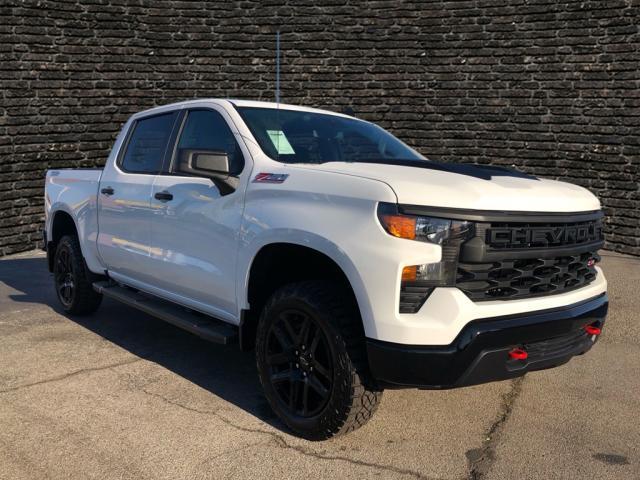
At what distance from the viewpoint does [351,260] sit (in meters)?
2.97

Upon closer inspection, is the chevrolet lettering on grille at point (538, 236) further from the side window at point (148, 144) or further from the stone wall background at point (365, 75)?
the stone wall background at point (365, 75)

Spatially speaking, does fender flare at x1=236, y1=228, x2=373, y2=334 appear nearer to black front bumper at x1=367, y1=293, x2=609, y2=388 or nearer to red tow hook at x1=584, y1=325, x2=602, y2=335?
black front bumper at x1=367, y1=293, x2=609, y2=388

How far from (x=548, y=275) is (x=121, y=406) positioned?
261cm

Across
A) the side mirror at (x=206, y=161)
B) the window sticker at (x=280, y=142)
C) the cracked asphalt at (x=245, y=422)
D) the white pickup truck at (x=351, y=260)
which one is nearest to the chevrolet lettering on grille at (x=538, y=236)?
the white pickup truck at (x=351, y=260)

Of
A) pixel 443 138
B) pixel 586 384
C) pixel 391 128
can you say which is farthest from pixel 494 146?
pixel 586 384

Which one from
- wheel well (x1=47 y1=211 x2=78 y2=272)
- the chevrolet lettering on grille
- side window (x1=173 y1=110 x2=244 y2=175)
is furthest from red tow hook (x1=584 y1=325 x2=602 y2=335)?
wheel well (x1=47 y1=211 x2=78 y2=272)

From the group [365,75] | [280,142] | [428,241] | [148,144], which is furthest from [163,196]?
[365,75]

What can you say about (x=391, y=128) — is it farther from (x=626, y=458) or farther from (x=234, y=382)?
(x=626, y=458)

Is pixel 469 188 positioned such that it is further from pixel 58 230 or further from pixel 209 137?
pixel 58 230

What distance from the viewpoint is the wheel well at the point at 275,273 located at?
3.43 m

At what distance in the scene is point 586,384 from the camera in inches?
169

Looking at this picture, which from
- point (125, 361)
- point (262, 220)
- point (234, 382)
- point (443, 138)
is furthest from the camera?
point (443, 138)

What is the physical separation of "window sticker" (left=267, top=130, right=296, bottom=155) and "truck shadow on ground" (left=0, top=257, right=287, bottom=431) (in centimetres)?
158

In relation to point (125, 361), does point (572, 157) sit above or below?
above
